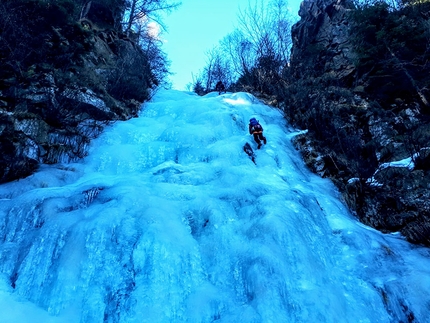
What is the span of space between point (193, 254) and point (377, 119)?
812 centimetres

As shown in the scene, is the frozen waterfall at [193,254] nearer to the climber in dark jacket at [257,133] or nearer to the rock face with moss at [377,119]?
the rock face with moss at [377,119]

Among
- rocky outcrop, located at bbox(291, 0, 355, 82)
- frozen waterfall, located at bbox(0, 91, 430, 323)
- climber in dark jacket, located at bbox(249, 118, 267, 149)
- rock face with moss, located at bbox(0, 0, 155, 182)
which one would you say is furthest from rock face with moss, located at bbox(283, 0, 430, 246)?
rock face with moss, located at bbox(0, 0, 155, 182)

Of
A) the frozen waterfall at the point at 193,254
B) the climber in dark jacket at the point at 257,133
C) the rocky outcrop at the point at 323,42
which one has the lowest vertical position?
the frozen waterfall at the point at 193,254

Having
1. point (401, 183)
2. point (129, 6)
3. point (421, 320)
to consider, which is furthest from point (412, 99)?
point (129, 6)

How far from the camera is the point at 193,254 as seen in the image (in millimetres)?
4605

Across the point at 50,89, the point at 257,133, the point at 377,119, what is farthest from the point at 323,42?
the point at 50,89

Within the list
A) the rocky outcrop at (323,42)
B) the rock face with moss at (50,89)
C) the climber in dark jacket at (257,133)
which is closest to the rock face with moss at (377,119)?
the rocky outcrop at (323,42)

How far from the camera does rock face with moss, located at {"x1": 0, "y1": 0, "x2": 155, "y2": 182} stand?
6.88m

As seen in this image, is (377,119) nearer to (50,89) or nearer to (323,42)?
(323,42)

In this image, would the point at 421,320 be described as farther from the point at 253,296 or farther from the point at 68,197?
the point at 68,197

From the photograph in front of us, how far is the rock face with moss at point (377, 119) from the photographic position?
6675mm

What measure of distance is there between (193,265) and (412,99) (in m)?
10.1

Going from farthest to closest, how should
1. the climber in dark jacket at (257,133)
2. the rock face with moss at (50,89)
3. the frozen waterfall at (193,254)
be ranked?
the climber in dark jacket at (257,133)
the rock face with moss at (50,89)
the frozen waterfall at (193,254)

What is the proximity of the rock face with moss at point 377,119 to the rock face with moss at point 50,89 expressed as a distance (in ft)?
22.0
